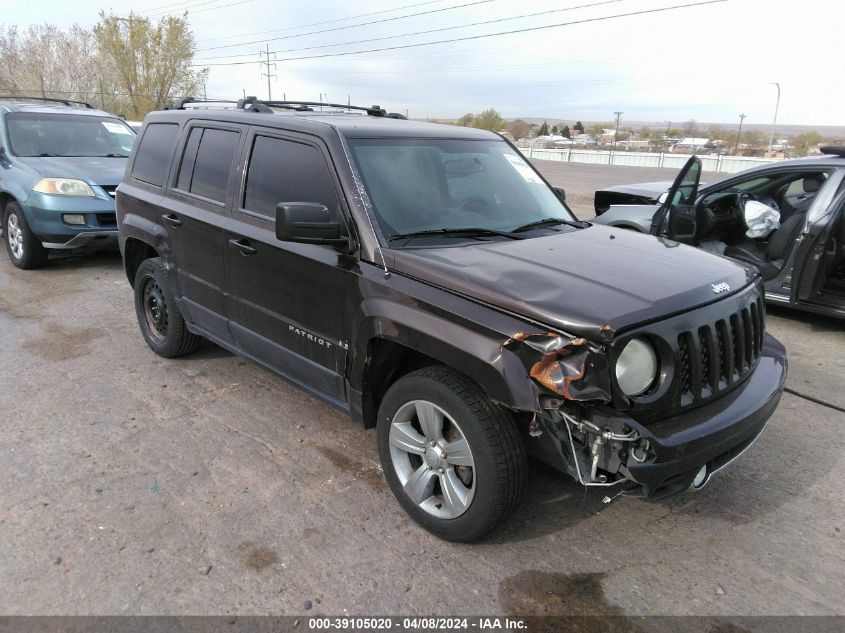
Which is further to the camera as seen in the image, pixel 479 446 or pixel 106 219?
pixel 106 219

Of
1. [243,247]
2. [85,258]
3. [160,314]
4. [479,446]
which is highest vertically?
[243,247]

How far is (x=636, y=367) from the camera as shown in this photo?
8.17 ft

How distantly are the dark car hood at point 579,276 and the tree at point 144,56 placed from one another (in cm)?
5914

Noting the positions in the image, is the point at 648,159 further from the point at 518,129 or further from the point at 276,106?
the point at 518,129

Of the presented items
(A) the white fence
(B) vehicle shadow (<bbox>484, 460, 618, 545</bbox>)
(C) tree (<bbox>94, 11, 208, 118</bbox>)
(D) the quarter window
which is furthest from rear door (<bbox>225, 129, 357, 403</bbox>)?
(C) tree (<bbox>94, 11, 208, 118</bbox>)

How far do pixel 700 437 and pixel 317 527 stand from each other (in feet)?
5.98

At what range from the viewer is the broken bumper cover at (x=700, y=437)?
2387 millimetres

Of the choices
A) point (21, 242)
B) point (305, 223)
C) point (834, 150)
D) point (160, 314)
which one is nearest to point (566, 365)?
point (305, 223)

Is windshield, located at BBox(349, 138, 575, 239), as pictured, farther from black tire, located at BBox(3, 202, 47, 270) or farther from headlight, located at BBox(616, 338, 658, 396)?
black tire, located at BBox(3, 202, 47, 270)

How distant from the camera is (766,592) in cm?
267

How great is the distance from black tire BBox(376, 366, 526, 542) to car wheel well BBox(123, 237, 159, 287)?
3.34m

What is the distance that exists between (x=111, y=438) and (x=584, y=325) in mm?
3058

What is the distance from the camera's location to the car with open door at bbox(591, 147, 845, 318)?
18.6ft

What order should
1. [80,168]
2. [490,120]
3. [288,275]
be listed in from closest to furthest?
1. [288,275]
2. [80,168]
3. [490,120]
